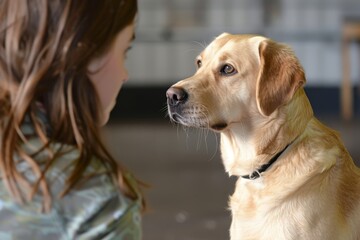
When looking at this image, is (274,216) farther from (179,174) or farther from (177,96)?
(179,174)

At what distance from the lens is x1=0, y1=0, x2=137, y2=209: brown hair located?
1035 millimetres

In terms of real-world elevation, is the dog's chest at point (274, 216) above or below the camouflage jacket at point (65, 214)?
below

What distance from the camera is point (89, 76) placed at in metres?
1.10

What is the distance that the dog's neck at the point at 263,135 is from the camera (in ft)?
5.49

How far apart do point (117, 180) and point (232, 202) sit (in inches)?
31.5

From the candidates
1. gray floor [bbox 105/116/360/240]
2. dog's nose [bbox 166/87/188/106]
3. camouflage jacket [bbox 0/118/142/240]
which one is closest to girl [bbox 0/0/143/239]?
camouflage jacket [bbox 0/118/142/240]

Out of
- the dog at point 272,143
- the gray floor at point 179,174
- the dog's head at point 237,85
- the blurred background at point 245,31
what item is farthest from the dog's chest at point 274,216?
the blurred background at point 245,31

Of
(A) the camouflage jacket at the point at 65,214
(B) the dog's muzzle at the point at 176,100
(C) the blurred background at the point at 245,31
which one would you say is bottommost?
(C) the blurred background at the point at 245,31

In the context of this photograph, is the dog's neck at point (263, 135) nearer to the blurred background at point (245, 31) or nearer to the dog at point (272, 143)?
the dog at point (272, 143)

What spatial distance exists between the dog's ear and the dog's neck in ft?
0.11

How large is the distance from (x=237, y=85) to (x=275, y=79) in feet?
0.39

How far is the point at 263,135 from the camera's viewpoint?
1704 mm

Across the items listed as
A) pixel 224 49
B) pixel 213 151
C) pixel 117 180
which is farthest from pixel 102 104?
pixel 213 151

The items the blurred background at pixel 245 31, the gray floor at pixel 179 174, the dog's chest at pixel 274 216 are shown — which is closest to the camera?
the dog's chest at pixel 274 216
